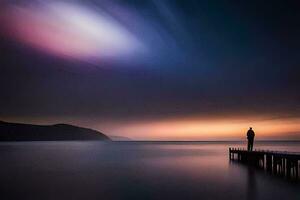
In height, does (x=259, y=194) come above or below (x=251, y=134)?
below

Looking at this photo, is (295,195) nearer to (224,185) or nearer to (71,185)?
(224,185)

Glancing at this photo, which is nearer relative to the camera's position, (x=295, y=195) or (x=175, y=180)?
(x=295, y=195)

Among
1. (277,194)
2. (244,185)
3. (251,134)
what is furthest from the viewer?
(251,134)

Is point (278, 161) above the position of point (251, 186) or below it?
above

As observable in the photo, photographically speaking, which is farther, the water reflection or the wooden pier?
the wooden pier

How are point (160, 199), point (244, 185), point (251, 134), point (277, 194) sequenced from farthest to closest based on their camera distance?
point (251, 134) → point (244, 185) → point (277, 194) → point (160, 199)

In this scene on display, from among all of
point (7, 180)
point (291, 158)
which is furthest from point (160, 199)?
point (7, 180)

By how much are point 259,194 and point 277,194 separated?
4.82ft

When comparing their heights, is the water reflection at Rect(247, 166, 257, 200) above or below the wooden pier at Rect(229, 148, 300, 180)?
below

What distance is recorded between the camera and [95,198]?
97.9ft

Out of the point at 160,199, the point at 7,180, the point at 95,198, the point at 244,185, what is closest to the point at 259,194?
the point at 244,185

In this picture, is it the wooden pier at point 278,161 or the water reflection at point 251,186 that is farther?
the wooden pier at point 278,161

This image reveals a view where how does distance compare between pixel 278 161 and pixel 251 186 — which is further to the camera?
pixel 278 161

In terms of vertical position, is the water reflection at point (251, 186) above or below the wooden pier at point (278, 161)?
below
